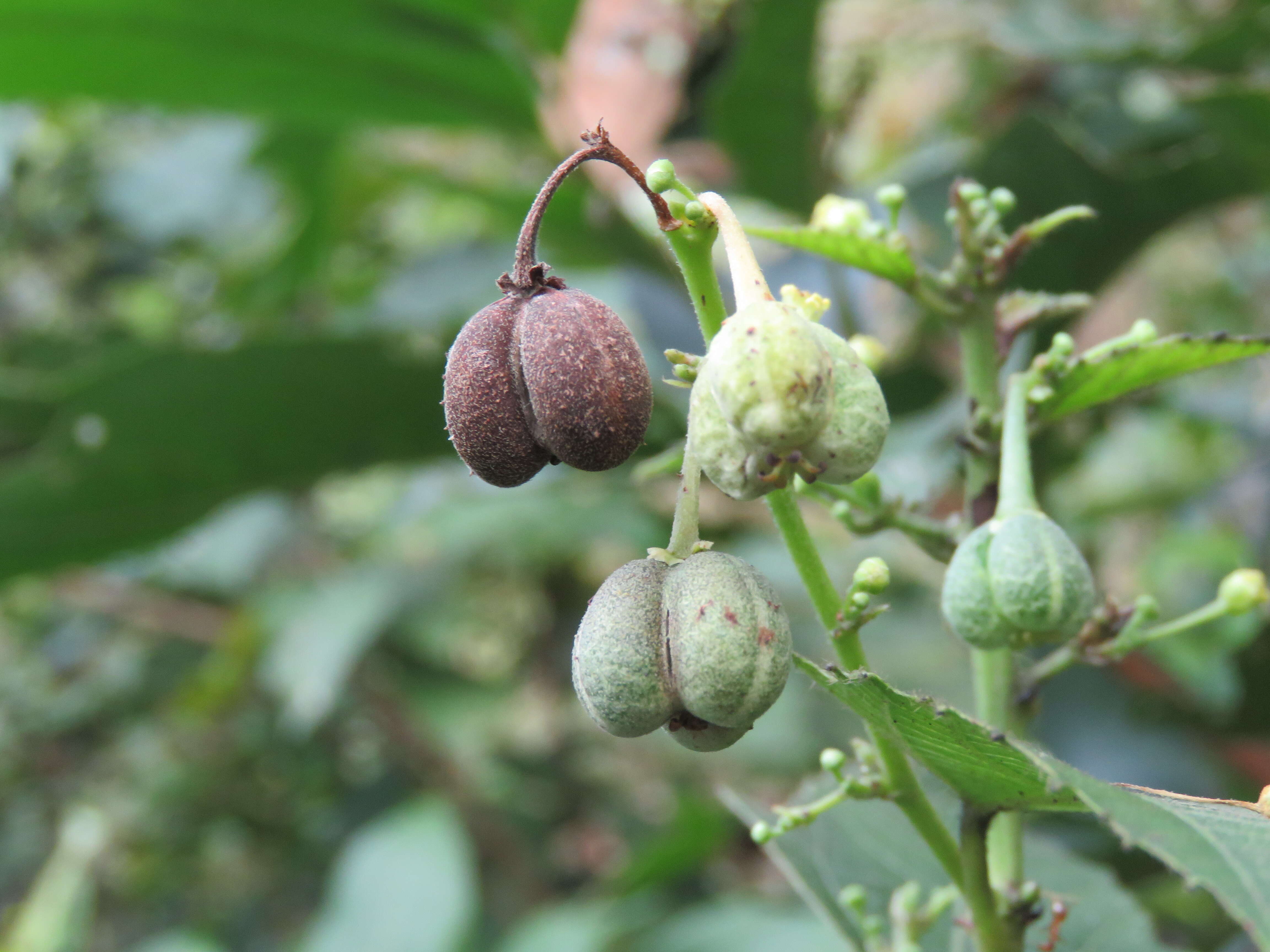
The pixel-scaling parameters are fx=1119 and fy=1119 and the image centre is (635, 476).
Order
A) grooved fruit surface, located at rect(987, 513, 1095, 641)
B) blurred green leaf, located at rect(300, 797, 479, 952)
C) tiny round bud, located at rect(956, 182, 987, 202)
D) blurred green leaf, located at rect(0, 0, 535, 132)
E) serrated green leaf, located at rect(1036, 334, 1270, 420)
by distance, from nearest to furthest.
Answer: grooved fruit surface, located at rect(987, 513, 1095, 641) < serrated green leaf, located at rect(1036, 334, 1270, 420) < tiny round bud, located at rect(956, 182, 987, 202) < blurred green leaf, located at rect(0, 0, 535, 132) < blurred green leaf, located at rect(300, 797, 479, 952)

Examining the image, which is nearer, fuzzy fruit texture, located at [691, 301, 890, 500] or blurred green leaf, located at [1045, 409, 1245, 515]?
fuzzy fruit texture, located at [691, 301, 890, 500]

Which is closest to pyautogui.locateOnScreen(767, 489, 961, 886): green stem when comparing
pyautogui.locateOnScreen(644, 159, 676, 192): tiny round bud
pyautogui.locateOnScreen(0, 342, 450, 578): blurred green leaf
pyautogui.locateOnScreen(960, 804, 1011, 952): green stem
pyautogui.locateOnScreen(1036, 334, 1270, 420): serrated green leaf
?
pyautogui.locateOnScreen(960, 804, 1011, 952): green stem

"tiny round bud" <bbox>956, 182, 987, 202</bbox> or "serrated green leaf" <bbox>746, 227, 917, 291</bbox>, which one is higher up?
"tiny round bud" <bbox>956, 182, 987, 202</bbox>

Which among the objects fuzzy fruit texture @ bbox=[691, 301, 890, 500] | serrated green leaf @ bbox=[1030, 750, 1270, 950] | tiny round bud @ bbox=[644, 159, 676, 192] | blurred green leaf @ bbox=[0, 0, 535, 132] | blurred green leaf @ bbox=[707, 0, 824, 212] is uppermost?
blurred green leaf @ bbox=[0, 0, 535, 132]

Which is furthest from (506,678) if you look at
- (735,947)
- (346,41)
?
(346,41)

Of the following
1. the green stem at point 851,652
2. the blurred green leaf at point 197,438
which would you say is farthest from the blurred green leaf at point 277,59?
the green stem at point 851,652

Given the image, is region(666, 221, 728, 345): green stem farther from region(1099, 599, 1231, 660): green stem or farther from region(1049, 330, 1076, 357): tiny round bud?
region(1099, 599, 1231, 660): green stem

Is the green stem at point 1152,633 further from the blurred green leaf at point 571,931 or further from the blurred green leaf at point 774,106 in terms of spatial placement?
the blurred green leaf at point 571,931

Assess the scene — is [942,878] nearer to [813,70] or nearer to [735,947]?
[735,947]
